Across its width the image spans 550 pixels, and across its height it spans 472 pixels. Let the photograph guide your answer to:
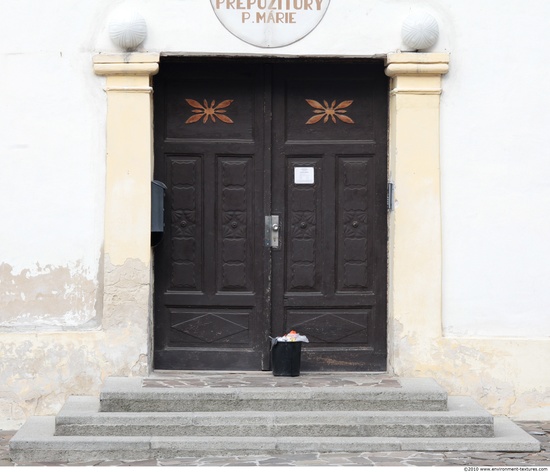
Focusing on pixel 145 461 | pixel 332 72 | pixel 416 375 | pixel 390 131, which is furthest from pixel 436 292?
pixel 145 461

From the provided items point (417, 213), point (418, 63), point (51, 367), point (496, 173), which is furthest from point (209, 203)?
point (496, 173)

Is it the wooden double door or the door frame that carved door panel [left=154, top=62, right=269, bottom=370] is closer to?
the wooden double door

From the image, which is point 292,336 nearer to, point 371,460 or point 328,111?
point 371,460

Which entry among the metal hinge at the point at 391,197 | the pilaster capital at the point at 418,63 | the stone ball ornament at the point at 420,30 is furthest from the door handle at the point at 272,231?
the stone ball ornament at the point at 420,30

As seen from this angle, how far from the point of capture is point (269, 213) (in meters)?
9.86

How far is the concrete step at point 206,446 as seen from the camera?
8.34 metres

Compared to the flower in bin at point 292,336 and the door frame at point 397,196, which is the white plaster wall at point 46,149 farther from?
the flower in bin at point 292,336

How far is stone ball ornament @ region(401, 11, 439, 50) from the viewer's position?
943cm

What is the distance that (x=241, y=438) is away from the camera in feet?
27.9

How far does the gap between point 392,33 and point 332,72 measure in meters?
0.63

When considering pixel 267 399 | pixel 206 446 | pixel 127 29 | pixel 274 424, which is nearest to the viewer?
pixel 206 446

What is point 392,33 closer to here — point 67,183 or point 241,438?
point 67,183

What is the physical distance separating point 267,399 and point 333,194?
6.30 feet

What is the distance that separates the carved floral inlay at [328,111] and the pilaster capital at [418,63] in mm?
578
